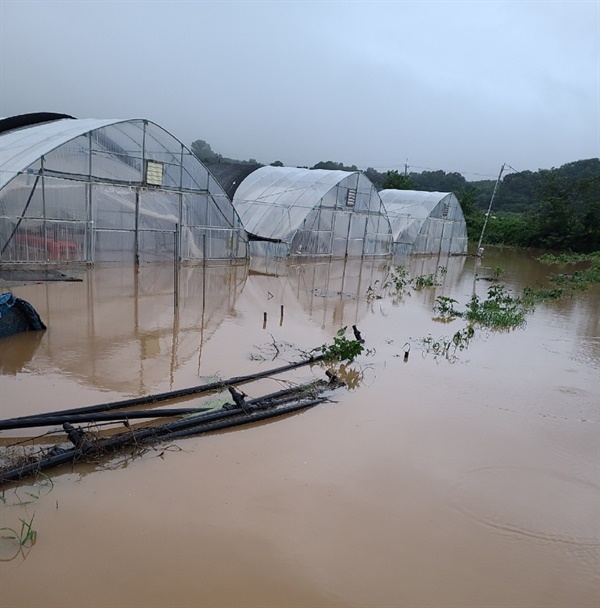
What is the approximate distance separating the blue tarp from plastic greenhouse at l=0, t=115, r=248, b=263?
3.97 meters

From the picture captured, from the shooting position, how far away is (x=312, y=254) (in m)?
22.3

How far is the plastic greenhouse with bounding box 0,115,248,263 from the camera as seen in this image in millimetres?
13641

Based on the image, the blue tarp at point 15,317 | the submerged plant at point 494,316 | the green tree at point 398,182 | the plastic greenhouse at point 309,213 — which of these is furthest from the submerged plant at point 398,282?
the green tree at point 398,182

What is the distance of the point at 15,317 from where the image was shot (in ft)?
28.3

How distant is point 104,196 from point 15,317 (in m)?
7.94

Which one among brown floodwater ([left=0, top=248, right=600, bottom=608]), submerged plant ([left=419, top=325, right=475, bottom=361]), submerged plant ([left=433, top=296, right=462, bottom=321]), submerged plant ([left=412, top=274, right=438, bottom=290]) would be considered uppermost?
submerged plant ([left=412, top=274, right=438, bottom=290])

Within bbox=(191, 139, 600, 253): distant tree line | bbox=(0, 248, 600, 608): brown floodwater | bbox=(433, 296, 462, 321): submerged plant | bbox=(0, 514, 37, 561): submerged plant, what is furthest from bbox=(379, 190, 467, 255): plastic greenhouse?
bbox=(0, 514, 37, 561): submerged plant

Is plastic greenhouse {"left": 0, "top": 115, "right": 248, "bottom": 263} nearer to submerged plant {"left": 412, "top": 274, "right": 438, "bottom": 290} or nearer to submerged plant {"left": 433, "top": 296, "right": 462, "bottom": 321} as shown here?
submerged plant {"left": 433, "top": 296, "right": 462, "bottom": 321}

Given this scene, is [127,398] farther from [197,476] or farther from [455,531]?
[455,531]

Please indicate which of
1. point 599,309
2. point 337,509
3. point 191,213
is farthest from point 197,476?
point 599,309

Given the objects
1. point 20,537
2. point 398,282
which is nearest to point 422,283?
point 398,282

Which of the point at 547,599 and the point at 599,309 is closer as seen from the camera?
the point at 547,599

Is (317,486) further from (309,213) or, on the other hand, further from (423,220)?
(423,220)

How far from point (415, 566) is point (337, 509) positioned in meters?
0.89
